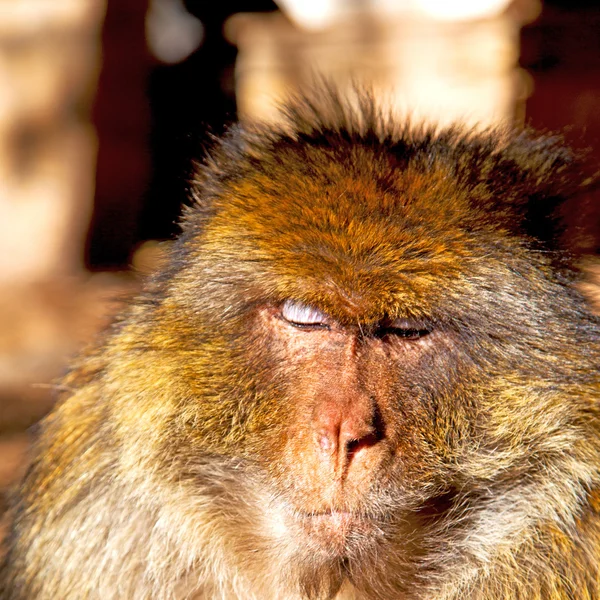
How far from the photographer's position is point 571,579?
231 centimetres

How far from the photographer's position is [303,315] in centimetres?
241

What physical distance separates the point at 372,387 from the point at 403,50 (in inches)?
260

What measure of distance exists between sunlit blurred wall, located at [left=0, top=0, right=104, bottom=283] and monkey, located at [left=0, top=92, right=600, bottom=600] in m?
5.08

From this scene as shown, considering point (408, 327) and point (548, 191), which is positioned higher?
point (548, 191)

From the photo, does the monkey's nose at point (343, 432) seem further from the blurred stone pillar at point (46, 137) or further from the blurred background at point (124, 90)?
the blurred stone pillar at point (46, 137)

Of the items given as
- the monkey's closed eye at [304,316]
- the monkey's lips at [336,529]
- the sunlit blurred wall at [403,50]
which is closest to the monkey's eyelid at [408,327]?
the monkey's closed eye at [304,316]

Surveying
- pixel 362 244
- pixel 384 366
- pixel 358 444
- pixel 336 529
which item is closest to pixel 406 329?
pixel 384 366

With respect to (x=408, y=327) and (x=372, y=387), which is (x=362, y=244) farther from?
(x=372, y=387)

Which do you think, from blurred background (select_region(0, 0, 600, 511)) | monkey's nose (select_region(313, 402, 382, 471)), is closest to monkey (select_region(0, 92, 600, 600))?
monkey's nose (select_region(313, 402, 382, 471))

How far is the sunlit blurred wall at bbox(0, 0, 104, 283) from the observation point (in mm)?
7348

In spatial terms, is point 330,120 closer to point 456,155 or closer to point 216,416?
point 456,155

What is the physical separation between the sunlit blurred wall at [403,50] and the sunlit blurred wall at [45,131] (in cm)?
140

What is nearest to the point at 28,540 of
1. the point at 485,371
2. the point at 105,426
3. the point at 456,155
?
the point at 105,426

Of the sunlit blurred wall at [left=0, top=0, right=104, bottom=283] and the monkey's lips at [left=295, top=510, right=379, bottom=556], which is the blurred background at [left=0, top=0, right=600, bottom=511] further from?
the monkey's lips at [left=295, top=510, right=379, bottom=556]
